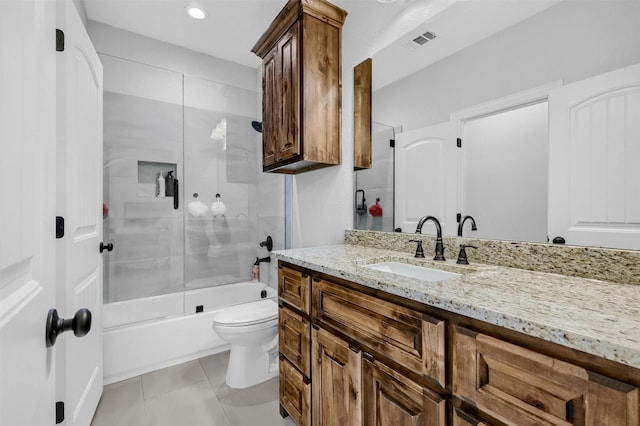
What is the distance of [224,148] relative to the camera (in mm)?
3035

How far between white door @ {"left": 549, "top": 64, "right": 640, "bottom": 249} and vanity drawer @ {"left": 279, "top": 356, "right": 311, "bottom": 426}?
4.07 ft

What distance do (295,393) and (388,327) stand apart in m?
0.81

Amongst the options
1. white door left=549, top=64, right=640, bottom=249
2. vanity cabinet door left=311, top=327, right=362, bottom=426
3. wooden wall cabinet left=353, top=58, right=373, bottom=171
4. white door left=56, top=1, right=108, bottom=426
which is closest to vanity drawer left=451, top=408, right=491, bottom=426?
vanity cabinet door left=311, top=327, right=362, bottom=426

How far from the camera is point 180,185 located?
9.26 feet

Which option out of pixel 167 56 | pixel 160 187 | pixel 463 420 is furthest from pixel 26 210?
pixel 167 56

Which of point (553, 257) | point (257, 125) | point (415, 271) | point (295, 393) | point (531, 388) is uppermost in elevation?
point (257, 125)

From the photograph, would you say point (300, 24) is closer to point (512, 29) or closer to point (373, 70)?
point (373, 70)

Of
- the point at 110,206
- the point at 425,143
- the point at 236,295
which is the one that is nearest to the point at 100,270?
the point at 110,206

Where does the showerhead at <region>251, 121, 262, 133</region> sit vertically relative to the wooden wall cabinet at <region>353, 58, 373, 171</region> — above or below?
above

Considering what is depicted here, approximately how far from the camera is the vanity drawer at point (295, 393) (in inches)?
55.0

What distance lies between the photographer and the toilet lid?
194 cm

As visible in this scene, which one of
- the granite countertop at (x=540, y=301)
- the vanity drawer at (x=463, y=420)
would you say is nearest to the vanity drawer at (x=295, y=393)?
the granite countertop at (x=540, y=301)

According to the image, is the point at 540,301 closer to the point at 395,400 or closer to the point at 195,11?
the point at 395,400

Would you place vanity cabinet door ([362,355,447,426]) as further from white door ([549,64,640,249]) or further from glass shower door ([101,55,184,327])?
glass shower door ([101,55,184,327])
